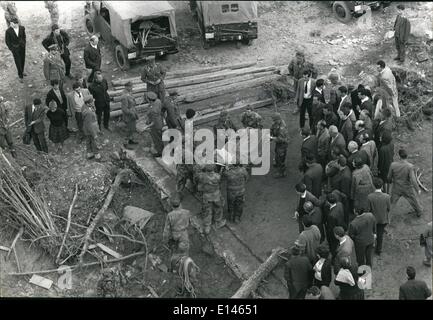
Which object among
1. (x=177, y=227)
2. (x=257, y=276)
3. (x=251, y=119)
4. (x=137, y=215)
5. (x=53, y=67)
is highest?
(x=53, y=67)

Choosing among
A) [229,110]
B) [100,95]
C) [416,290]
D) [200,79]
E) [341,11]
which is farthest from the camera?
[341,11]

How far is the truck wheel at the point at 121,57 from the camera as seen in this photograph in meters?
16.9

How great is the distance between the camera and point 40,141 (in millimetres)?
13836

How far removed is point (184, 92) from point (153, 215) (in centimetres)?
385

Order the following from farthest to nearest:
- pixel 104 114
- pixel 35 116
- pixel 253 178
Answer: pixel 104 114 < pixel 35 116 < pixel 253 178

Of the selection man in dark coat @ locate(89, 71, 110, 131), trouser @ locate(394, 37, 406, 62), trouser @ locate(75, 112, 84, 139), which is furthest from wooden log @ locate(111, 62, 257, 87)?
trouser @ locate(394, 37, 406, 62)

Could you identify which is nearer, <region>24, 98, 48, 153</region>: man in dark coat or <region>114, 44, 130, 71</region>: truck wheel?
<region>24, 98, 48, 153</region>: man in dark coat

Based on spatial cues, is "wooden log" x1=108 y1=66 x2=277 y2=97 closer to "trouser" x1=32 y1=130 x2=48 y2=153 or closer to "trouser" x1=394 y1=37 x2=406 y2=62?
"trouser" x1=32 y1=130 x2=48 y2=153

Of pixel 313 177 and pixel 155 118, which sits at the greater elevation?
pixel 155 118

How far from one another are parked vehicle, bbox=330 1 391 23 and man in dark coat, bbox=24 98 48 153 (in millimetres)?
9681

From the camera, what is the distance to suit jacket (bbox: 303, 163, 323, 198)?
37.5ft

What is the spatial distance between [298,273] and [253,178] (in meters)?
3.57

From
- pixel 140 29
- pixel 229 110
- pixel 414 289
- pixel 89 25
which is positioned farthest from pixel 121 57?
pixel 414 289

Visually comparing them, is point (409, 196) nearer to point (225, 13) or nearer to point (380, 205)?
point (380, 205)
